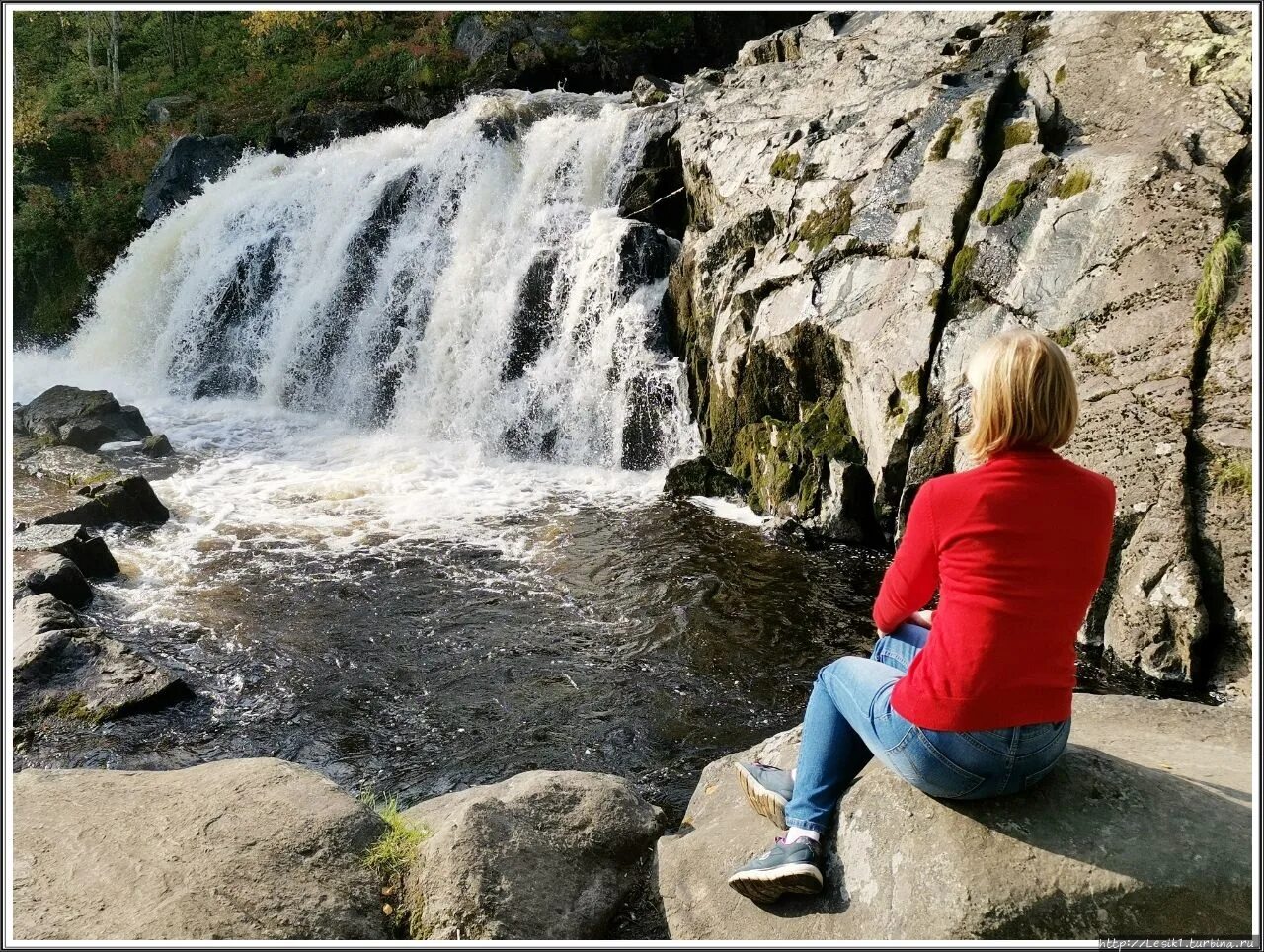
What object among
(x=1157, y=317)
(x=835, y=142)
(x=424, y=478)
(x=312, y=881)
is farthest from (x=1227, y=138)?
(x=424, y=478)

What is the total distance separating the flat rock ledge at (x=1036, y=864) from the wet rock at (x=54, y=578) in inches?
296

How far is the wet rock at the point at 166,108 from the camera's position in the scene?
3009 cm

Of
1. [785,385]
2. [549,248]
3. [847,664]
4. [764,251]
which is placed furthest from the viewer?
[549,248]

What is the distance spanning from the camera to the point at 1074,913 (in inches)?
122

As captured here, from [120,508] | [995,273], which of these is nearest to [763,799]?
[995,273]

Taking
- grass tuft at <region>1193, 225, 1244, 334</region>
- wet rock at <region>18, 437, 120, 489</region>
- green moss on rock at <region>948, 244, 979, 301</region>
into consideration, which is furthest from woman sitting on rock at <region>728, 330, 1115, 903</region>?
wet rock at <region>18, 437, 120, 489</region>

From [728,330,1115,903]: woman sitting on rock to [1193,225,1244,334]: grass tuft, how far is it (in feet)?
18.1

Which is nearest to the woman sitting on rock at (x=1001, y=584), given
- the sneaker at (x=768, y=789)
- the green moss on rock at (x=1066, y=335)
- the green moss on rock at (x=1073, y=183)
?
the sneaker at (x=768, y=789)

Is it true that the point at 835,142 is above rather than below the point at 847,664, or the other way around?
above

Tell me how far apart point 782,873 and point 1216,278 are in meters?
6.68

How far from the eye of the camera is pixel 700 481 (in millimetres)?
12219

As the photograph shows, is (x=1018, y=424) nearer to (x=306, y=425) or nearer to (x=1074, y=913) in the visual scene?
(x=1074, y=913)

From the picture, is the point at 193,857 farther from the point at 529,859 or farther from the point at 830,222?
the point at 830,222

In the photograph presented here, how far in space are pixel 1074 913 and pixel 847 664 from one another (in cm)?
116
